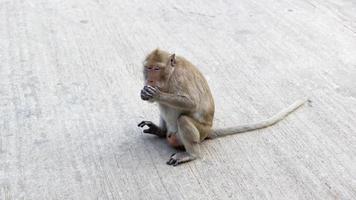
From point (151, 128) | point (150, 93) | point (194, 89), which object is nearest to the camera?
point (150, 93)

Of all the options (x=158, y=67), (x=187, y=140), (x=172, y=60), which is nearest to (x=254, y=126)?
(x=187, y=140)

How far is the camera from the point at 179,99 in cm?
383

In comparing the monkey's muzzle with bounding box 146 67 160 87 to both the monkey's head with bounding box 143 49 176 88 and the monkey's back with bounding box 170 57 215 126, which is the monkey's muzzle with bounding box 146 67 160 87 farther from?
the monkey's back with bounding box 170 57 215 126

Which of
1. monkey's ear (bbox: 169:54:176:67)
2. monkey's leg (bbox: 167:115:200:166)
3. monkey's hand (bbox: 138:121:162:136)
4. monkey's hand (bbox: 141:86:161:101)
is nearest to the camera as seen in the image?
monkey's hand (bbox: 141:86:161:101)

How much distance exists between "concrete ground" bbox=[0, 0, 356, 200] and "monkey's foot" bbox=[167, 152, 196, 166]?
1.8 inches

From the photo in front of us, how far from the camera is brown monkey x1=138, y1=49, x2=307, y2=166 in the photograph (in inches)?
147

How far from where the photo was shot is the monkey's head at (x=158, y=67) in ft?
12.2

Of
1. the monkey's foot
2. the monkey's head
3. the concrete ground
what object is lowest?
the concrete ground

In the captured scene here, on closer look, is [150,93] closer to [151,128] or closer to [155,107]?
[151,128]

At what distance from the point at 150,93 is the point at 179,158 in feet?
1.98

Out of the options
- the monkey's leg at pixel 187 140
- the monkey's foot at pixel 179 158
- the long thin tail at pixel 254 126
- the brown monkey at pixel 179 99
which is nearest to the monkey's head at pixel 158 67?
the brown monkey at pixel 179 99

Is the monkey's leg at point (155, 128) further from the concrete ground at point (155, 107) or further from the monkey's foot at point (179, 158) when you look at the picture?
the monkey's foot at point (179, 158)

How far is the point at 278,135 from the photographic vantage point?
14.5ft

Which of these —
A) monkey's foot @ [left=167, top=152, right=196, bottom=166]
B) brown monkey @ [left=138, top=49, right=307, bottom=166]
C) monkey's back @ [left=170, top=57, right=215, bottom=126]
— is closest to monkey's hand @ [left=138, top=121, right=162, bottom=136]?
brown monkey @ [left=138, top=49, right=307, bottom=166]
